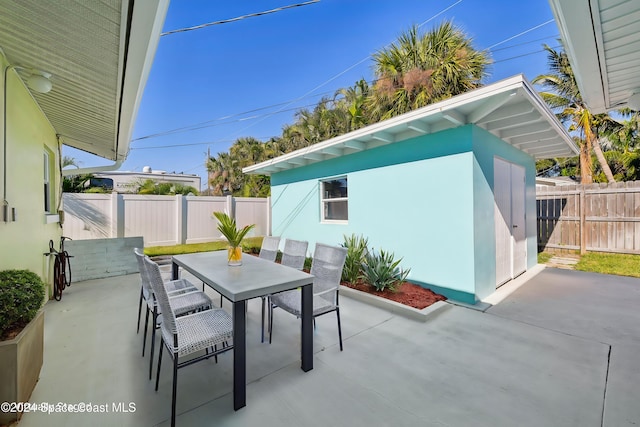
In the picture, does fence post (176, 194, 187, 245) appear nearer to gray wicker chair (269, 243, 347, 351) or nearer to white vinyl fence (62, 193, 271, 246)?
white vinyl fence (62, 193, 271, 246)

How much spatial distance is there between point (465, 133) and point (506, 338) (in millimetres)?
2855

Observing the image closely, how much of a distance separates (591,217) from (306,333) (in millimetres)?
8926

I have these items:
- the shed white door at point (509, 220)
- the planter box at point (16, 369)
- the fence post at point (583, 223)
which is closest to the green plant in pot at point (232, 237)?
the planter box at point (16, 369)

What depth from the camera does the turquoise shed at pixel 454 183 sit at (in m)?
4.00

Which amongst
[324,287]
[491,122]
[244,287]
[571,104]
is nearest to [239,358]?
[244,287]

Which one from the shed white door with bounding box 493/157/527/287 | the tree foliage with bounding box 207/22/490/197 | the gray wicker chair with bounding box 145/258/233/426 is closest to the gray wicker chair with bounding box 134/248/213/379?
the gray wicker chair with bounding box 145/258/233/426

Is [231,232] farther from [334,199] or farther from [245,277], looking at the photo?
[334,199]

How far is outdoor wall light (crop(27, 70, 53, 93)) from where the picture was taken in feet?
8.73

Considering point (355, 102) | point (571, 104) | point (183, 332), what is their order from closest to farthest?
point (183, 332) → point (571, 104) → point (355, 102)

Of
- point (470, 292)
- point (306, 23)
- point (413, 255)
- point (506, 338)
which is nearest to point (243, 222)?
point (306, 23)

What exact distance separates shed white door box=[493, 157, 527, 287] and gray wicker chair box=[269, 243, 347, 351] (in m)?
3.39

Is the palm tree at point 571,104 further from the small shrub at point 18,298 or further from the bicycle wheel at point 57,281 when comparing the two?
the bicycle wheel at point 57,281

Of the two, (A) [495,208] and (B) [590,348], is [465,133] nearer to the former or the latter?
(A) [495,208]

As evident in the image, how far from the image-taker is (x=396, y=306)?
3.73 m
